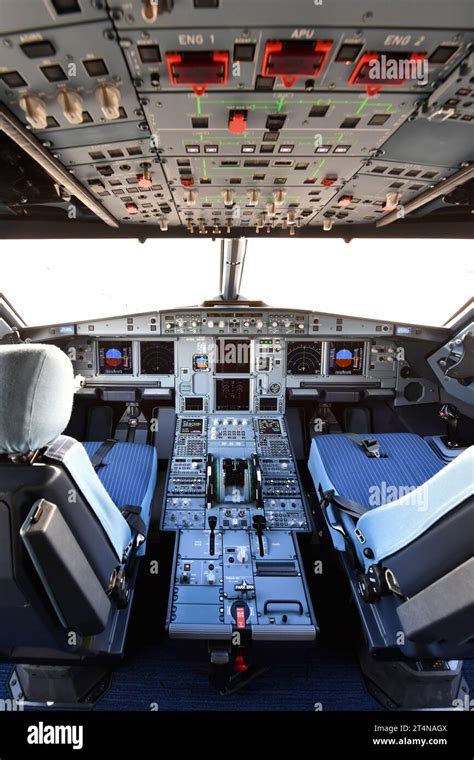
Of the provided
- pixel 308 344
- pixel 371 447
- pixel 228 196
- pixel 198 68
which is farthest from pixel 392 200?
pixel 308 344

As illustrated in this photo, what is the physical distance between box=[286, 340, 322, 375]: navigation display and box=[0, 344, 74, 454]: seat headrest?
2703mm

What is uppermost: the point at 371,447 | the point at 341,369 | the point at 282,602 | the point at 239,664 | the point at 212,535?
the point at 341,369

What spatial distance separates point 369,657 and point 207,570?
0.93 m

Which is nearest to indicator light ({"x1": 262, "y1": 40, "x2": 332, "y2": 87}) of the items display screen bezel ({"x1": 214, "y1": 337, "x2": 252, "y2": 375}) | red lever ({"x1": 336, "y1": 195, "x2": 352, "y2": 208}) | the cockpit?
the cockpit

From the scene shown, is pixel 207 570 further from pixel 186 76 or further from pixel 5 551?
pixel 186 76

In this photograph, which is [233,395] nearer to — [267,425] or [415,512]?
[267,425]

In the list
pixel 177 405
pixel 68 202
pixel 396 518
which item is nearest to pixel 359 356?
pixel 177 405

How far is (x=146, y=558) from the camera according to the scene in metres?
2.84

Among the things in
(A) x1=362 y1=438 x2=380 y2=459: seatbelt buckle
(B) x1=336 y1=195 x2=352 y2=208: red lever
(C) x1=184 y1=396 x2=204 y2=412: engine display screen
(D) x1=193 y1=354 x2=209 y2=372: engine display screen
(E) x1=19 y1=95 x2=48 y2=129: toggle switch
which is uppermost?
(B) x1=336 y1=195 x2=352 y2=208: red lever

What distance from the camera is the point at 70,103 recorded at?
1153mm

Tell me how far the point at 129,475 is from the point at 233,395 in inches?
55.2

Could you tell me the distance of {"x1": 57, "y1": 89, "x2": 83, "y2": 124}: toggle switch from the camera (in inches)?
45.0

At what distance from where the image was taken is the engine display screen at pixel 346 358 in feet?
12.5

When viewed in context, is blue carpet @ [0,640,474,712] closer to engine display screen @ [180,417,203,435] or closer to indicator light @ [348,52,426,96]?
engine display screen @ [180,417,203,435]
